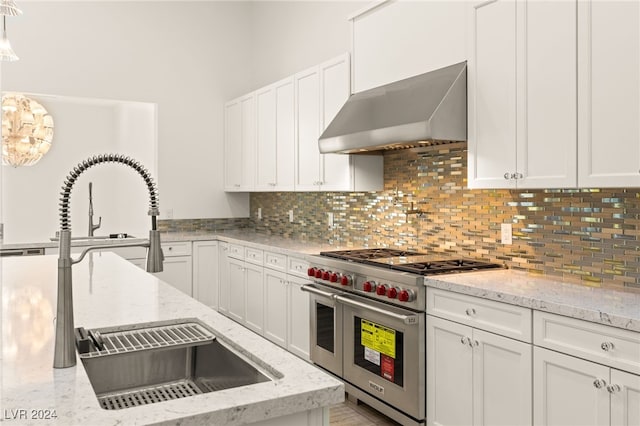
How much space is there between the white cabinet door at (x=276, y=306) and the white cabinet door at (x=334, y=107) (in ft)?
2.97

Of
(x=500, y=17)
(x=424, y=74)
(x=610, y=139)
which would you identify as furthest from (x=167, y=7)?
(x=610, y=139)

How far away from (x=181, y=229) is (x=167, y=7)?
259cm

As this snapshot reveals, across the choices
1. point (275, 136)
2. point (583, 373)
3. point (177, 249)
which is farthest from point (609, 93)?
point (177, 249)

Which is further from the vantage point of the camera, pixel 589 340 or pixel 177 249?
pixel 177 249

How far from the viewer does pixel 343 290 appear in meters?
3.55

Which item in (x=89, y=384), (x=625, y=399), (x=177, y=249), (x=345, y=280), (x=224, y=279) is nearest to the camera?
(x=89, y=384)

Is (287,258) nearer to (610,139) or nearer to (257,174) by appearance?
(257,174)

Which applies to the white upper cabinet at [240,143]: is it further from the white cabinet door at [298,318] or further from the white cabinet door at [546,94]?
the white cabinet door at [546,94]

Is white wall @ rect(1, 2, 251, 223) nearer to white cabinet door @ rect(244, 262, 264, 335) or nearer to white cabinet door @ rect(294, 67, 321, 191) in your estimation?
white cabinet door @ rect(244, 262, 264, 335)

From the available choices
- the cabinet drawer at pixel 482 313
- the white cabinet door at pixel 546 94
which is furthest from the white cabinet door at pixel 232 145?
the white cabinet door at pixel 546 94

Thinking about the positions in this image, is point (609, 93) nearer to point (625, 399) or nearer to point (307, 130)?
point (625, 399)

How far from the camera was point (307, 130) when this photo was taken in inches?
182

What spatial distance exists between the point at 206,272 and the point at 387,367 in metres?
3.16

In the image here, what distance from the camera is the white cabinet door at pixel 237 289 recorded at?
17.5 feet
